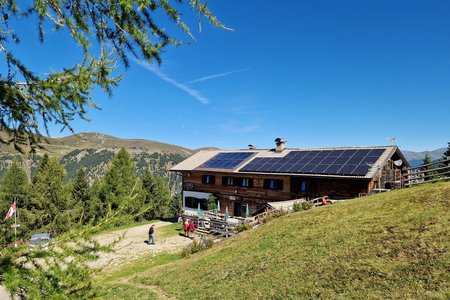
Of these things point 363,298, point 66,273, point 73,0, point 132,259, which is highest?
point 73,0

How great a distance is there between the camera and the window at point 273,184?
3019 cm

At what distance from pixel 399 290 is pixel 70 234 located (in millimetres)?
8485

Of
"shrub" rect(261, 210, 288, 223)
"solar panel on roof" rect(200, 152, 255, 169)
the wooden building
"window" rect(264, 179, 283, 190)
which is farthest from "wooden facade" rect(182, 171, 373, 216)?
"shrub" rect(261, 210, 288, 223)

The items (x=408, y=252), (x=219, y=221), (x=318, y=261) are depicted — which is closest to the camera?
(x=408, y=252)

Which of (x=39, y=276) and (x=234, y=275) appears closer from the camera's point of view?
(x=39, y=276)

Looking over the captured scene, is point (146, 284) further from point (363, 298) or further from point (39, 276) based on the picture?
point (39, 276)

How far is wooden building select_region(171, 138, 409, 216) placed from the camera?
2589 centimetres

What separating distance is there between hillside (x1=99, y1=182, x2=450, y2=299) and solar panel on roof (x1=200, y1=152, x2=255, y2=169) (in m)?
17.5

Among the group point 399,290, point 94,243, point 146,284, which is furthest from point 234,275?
point 94,243

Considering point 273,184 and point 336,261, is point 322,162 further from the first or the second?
point 336,261

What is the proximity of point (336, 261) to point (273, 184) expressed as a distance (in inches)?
791

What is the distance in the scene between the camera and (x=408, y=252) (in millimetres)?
9578

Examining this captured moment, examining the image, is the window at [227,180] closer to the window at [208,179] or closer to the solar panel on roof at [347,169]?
the window at [208,179]

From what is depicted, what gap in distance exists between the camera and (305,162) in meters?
29.6
